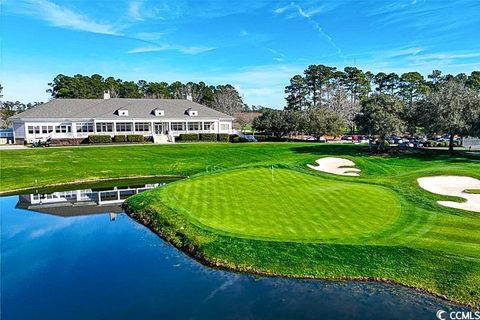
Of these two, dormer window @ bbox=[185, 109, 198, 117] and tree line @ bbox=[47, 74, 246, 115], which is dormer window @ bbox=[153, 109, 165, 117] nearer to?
dormer window @ bbox=[185, 109, 198, 117]

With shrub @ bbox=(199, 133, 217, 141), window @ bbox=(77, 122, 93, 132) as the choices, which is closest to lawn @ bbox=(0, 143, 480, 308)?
window @ bbox=(77, 122, 93, 132)

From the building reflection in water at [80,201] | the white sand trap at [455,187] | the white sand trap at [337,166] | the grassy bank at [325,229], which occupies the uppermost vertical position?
the white sand trap at [337,166]

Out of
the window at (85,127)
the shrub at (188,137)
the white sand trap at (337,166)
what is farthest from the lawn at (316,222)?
the shrub at (188,137)

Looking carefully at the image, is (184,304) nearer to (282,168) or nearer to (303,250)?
(303,250)

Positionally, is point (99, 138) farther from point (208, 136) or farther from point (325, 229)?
point (325, 229)

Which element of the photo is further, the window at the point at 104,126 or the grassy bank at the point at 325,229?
the window at the point at 104,126

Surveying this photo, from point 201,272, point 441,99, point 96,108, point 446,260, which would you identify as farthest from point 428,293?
point 96,108

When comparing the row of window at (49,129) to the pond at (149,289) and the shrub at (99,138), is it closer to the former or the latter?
the shrub at (99,138)
